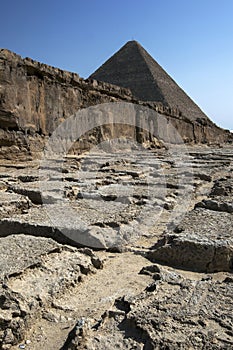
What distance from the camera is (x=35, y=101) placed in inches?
309

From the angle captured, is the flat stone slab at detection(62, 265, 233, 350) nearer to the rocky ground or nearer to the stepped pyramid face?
the rocky ground

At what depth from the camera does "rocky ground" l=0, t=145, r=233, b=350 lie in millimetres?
1238

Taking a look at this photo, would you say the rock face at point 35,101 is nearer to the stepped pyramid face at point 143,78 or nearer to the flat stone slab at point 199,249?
the flat stone slab at point 199,249

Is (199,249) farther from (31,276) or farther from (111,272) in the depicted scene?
(31,276)

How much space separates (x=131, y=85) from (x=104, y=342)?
4361cm

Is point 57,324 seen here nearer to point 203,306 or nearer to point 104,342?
point 104,342

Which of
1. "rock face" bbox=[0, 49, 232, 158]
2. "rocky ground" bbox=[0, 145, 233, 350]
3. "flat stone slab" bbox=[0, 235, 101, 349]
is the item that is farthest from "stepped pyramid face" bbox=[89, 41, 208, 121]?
"flat stone slab" bbox=[0, 235, 101, 349]

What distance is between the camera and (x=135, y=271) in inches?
78.2

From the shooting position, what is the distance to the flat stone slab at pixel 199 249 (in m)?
1.98

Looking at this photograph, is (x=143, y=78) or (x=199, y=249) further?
(x=143, y=78)

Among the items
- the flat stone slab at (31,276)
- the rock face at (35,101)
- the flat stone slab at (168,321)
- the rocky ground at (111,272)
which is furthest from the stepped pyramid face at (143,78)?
the flat stone slab at (168,321)

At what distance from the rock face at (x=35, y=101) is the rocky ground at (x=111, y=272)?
3794mm

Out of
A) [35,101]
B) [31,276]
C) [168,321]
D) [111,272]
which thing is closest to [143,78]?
[35,101]

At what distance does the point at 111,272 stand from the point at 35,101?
21.5 ft
